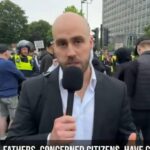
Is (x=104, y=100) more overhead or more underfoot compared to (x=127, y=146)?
more overhead

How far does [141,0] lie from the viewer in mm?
115500

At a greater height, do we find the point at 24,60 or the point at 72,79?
the point at 72,79

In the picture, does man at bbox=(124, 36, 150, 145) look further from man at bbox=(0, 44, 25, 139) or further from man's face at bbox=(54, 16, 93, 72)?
man's face at bbox=(54, 16, 93, 72)

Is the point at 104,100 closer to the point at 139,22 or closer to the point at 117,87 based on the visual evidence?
the point at 117,87

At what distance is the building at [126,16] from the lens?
112 m

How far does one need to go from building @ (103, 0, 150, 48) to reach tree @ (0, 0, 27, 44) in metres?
24.8

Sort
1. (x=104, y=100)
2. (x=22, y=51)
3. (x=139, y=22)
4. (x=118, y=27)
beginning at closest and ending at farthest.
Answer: (x=104, y=100) → (x=22, y=51) → (x=139, y=22) → (x=118, y=27)

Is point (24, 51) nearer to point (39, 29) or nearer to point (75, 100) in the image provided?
point (75, 100)

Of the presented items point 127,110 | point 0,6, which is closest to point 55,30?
point 127,110

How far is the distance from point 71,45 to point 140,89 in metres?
3.21

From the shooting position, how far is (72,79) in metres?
2.14

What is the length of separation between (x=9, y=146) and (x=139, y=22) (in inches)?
4519

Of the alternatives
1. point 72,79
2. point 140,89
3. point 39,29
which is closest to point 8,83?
point 140,89

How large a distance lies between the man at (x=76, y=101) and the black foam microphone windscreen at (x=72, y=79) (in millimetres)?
172
